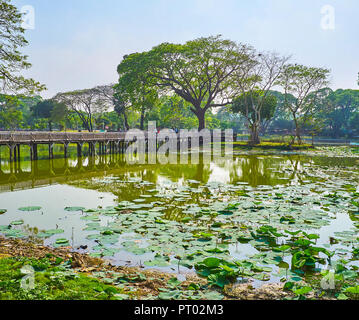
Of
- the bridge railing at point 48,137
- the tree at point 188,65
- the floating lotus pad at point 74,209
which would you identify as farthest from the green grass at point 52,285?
the tree at point 188,65

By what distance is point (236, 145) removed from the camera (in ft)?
140

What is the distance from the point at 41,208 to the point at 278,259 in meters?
7.81

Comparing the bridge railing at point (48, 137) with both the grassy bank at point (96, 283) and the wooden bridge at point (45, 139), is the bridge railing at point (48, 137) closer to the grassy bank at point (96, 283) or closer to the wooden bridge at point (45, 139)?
the wooden bridge at point (45, 139)

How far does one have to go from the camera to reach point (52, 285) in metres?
4.62

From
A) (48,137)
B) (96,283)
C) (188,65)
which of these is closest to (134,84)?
(188,65)

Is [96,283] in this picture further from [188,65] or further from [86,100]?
[86,100]

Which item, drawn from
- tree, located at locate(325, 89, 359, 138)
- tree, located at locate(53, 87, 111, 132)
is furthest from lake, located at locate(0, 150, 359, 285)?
tree, located at locate(325, 89, 359, 138)

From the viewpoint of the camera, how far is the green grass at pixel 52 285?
425 cm

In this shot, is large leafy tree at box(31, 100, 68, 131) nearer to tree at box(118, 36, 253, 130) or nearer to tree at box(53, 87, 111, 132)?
tree at box(53, 87, 111, 132)

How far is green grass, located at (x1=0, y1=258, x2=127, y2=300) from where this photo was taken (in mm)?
4250

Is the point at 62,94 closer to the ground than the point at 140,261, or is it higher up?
higher up

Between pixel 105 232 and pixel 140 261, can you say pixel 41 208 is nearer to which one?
pixel 105 232
